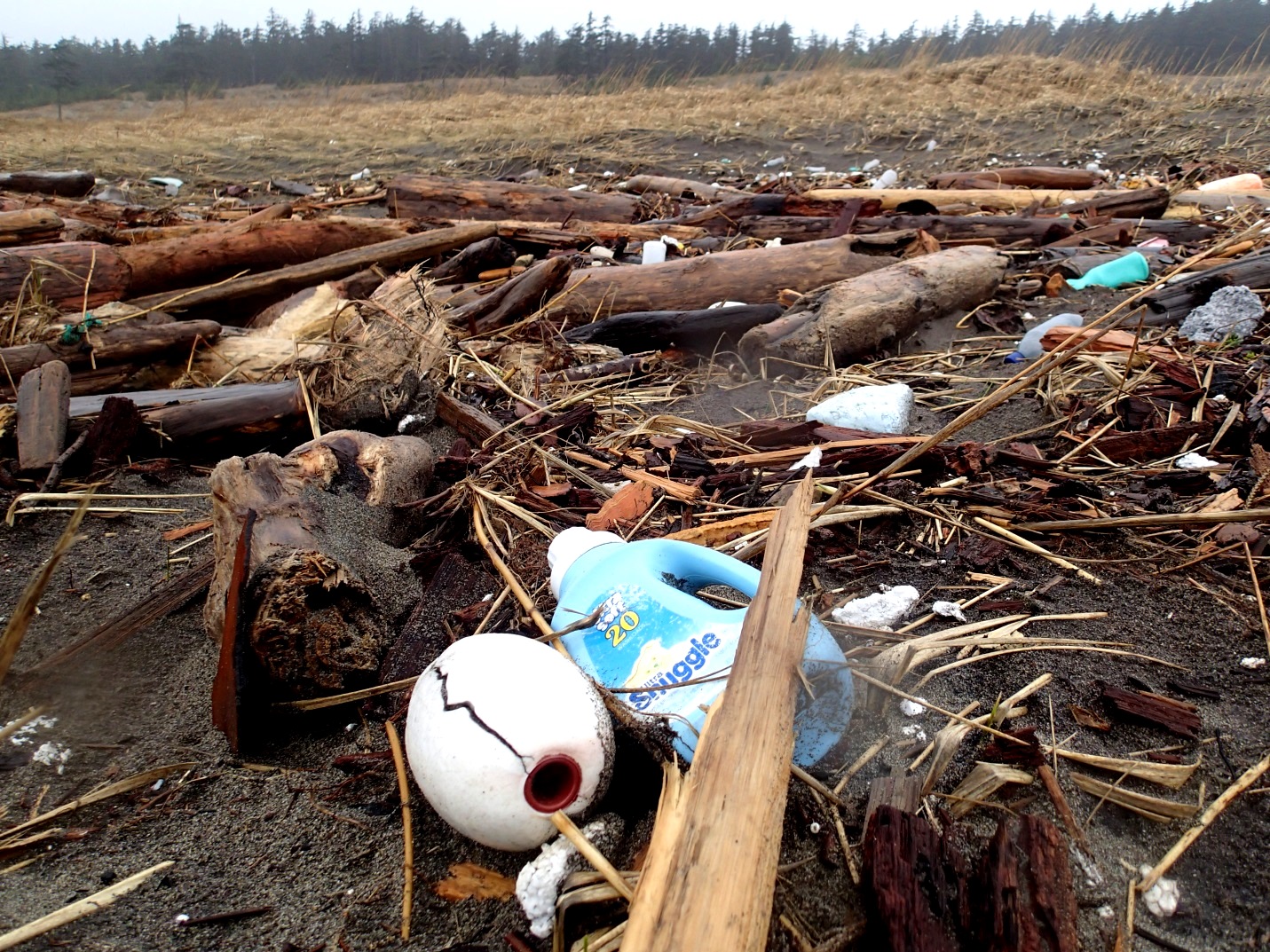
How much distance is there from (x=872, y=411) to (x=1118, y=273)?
2.91 m

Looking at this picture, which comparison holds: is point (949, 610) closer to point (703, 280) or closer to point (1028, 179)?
point (703, 280)

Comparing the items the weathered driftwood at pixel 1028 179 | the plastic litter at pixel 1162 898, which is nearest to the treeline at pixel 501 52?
the weathered driftwood at pixel 1028 179

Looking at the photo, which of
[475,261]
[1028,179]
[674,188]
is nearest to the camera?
[475,261]

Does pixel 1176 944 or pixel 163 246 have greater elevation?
pixel 163 246

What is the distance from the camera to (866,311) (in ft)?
13.1

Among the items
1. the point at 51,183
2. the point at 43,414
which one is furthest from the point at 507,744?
the point at 51,183

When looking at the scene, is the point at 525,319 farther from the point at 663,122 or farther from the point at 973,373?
the point at 663,122

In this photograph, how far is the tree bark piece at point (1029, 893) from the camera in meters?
1.09

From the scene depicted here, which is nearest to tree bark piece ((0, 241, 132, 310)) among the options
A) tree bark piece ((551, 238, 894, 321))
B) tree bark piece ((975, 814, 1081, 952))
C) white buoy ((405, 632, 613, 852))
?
tree bark piece ((551, 238, 894, 321))

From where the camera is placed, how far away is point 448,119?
16781mm

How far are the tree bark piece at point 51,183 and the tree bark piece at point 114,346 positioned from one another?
5.68 meters

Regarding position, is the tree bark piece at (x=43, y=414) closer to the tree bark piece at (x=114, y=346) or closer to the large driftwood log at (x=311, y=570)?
the tree bark piece at (x=114, y=346)

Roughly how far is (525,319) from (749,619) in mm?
3348

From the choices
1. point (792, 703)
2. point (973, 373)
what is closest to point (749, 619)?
point (792, 703)
